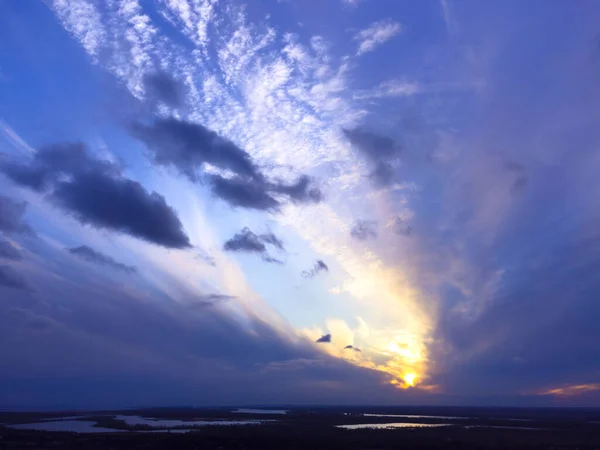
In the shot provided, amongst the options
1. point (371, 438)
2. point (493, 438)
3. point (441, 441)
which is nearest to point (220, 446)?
point (371, 438)

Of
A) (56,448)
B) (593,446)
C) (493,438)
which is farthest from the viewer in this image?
(493,438)

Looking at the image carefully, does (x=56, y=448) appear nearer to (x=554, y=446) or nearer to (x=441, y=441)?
(x=441, y=441)

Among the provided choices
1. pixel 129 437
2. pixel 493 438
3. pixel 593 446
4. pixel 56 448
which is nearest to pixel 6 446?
pixel 56 448

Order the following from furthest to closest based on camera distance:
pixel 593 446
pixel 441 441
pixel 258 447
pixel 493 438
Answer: pixel 493 438 → pixel 441 441 → pixel 593 446 → pixel 258 447

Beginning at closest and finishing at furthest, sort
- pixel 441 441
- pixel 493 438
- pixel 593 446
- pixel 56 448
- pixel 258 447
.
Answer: pixel 56 448 → pixel 258 447 → pixel 593 446 → pixel 441 441 → pixel 493 438

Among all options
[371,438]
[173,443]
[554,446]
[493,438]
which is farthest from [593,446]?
[173,443]

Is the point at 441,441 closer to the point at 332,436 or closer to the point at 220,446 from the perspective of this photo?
the point at 332,436

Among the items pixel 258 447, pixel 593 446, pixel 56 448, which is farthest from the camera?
pixel 593 446

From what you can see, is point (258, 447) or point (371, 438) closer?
point (258, 447)

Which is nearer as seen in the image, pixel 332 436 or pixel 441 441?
pixel 441 441
